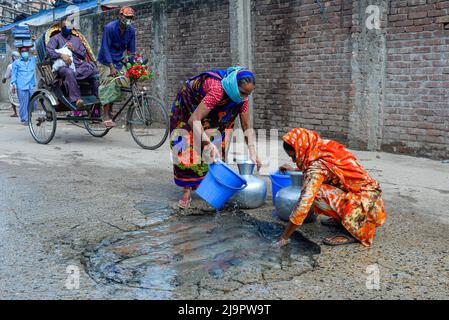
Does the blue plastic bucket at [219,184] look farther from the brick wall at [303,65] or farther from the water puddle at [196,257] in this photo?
the brick wall at [303,65]

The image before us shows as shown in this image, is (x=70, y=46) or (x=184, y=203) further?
(x=70, y=46)

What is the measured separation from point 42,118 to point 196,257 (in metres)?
5.73

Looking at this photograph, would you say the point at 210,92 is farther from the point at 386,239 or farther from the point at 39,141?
the point at 39,141

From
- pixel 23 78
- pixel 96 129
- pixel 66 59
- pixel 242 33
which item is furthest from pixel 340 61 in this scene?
pixel 23 78

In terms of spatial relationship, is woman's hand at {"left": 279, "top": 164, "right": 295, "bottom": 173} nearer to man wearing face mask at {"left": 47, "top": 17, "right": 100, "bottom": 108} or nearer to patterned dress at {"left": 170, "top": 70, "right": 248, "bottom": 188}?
patterned dress at {"left": 170, "top": 70, "right": 248, "bottom": 188}

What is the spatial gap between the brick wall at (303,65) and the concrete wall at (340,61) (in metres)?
0.02

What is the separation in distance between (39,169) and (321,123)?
4203 millimetres

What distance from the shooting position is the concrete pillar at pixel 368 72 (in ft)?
23.1

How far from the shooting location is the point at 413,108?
6.86m

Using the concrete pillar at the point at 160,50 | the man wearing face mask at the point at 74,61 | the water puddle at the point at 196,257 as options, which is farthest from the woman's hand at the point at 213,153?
the concrete pillar at the point at 160,50

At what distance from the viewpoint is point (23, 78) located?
37.5ft

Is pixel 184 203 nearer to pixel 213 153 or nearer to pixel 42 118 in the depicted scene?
pixel 213 153
